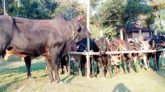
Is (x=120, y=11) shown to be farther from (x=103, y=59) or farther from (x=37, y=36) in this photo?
(x=37, y=36)

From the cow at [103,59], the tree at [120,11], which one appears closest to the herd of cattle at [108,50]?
the cow at [103,59]

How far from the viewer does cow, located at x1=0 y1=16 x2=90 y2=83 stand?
195 inches

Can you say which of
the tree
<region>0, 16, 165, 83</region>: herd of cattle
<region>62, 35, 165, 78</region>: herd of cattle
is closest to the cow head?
<region>0, 16, 165, 83</region>: herd of cattle

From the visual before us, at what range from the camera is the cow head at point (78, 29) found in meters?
6.92

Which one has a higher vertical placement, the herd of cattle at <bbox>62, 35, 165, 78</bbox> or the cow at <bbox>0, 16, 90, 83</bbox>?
the cow at <bbox>0, 16, 90, 83</bbox>

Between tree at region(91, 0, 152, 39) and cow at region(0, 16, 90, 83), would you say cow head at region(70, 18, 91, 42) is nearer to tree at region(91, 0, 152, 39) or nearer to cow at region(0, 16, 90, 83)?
cow at region(0, 16, 90, 83)

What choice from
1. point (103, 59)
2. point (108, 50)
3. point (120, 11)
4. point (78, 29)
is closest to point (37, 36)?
point (78, 29)

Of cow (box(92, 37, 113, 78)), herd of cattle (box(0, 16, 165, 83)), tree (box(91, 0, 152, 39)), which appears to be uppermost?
tree (box(91, 0, 152, 39))

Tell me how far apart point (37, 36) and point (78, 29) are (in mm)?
2038

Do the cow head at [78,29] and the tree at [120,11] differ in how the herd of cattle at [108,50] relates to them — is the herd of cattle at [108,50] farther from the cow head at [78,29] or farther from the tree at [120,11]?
the tree at [120,11]

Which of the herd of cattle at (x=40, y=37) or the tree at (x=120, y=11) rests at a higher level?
the tree at (x=120, y=11)

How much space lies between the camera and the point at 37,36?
18.2 feet

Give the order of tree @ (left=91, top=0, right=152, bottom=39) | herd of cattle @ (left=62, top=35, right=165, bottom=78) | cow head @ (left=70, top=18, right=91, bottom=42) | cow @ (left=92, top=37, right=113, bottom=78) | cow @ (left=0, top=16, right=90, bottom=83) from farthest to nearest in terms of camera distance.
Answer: tree @ (left=91, top=0, right=152, bottom=39) → herd of cattle @ (left=62, top=35, right=165, bottom=78) → cow @ (left=92, top=37, right=113, bottom=78) → cow head @ (left=70, top=18, right=91, bottom=42) → cow @ (left=0, top=16, right=90, bottom=83)

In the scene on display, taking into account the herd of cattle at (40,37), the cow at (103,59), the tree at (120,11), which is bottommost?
the cow at (103,59)
